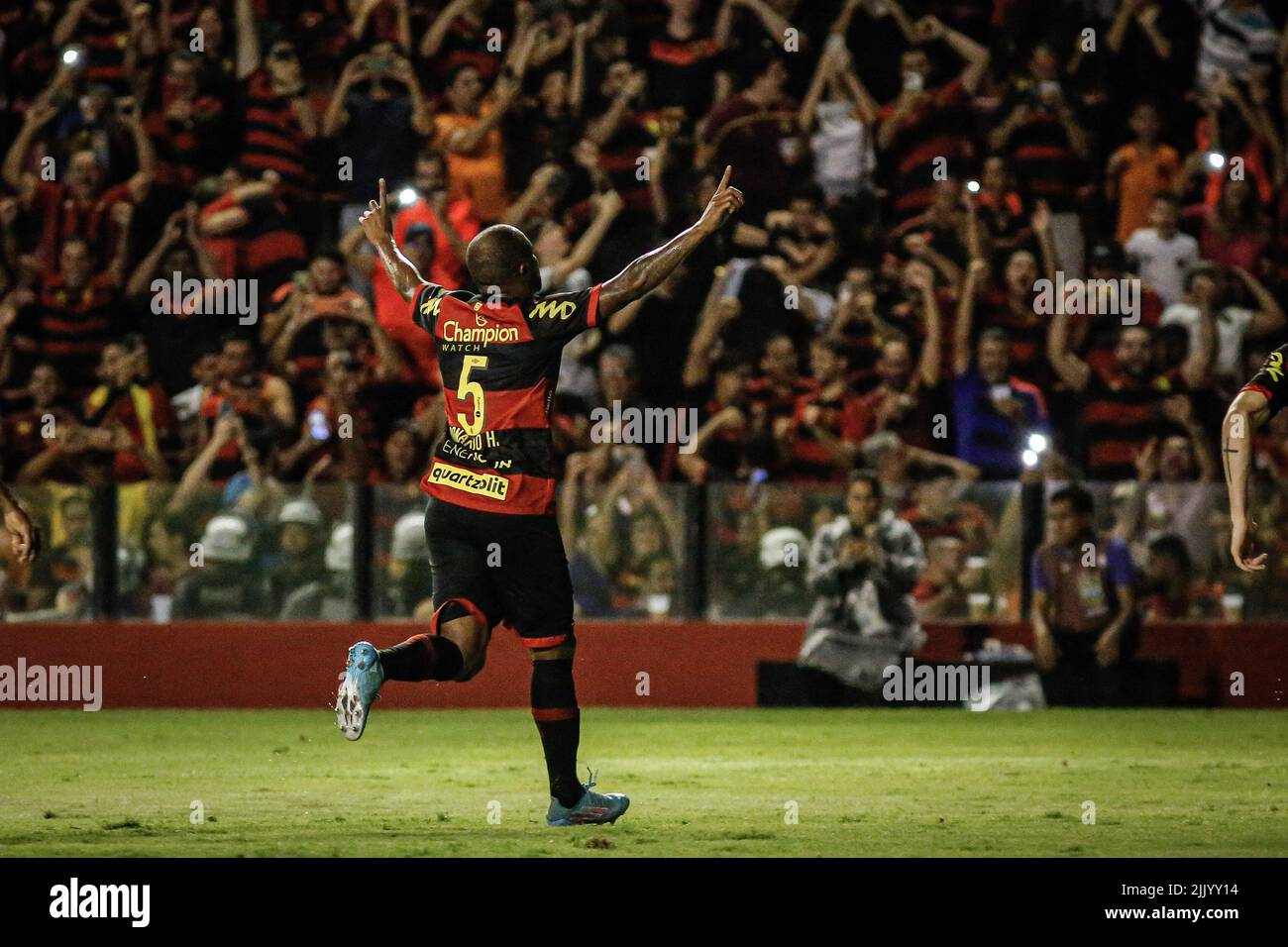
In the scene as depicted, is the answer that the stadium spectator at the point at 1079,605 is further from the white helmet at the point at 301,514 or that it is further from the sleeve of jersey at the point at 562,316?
the sleeve of jersey at the point at 562,316

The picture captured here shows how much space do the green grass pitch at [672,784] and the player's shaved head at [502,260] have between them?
2.28m

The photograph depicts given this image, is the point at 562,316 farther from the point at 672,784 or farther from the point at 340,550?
the point at 340,550

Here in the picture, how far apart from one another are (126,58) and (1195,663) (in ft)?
34.5

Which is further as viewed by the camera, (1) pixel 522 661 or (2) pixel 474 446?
(1) pixel 522 661

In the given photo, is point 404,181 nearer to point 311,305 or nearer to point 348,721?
point 311,305

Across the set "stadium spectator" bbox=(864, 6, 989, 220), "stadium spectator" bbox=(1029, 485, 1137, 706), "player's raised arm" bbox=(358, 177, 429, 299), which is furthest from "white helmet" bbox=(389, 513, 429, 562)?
"stadium spectator" bbox=(864, 6, 989, 220)

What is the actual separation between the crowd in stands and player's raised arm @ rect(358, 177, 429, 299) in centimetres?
516

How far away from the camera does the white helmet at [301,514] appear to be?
1423 centimetres

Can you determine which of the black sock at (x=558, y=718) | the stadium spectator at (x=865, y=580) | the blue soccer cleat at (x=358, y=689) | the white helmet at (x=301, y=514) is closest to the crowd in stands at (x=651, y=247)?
the white helmet at (x=301, y=514)

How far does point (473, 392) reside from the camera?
27.7 feet

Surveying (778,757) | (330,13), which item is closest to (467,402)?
(778,757)

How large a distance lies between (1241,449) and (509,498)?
292 cm

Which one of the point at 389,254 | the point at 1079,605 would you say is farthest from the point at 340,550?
the point at 389,254

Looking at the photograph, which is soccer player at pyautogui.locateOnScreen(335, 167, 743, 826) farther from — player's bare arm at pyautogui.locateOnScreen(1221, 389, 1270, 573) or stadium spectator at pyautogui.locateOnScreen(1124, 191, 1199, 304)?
stadium spectator at pyautogui.locateOnScreen(1124, 191, 1199, 304)
